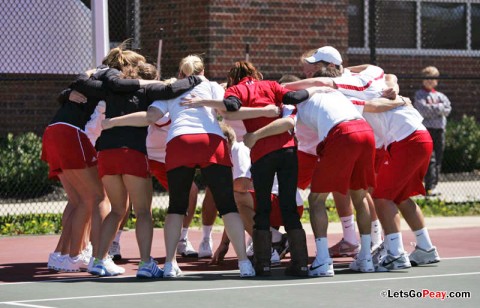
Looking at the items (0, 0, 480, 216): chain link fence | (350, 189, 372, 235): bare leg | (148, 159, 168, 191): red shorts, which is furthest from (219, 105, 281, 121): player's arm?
(0, 0, 480, 216): chain link fence

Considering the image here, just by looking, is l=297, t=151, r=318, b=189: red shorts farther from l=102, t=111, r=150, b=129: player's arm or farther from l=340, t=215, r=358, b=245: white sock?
l=102, t=111, r=150, b=129: player's arm

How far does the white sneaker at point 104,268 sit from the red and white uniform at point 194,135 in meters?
0.99

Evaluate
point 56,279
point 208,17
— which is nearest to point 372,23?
point 208,17

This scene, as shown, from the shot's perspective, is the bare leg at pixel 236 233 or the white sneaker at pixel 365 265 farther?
the white sneaker at pixel 365 265

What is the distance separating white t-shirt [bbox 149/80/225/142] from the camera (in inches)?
392

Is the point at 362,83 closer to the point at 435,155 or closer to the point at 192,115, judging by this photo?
the point at 192,115

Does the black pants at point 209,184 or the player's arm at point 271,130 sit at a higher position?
the player's arm at point 271,130

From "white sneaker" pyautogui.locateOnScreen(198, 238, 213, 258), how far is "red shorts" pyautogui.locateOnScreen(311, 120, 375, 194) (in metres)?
1.94

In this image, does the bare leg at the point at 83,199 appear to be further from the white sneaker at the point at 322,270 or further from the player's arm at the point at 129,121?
the white sneaker at the point at 322,270

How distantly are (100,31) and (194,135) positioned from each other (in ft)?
15.8

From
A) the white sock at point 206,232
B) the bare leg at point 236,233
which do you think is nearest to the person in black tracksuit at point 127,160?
the bare leg at point 236,233

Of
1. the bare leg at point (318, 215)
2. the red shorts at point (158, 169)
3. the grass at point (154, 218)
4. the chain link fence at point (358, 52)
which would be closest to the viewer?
the bare leg at point (318, 215)

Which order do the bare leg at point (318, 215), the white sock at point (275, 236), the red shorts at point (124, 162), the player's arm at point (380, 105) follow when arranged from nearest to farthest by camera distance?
1. the red shorts at point (124, 162)
2. the bare leg at point (318, 215)
3. the player's arm at point (380, 105)
4. the white sock at point (275, 236)

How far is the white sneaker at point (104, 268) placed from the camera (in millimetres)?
10125
